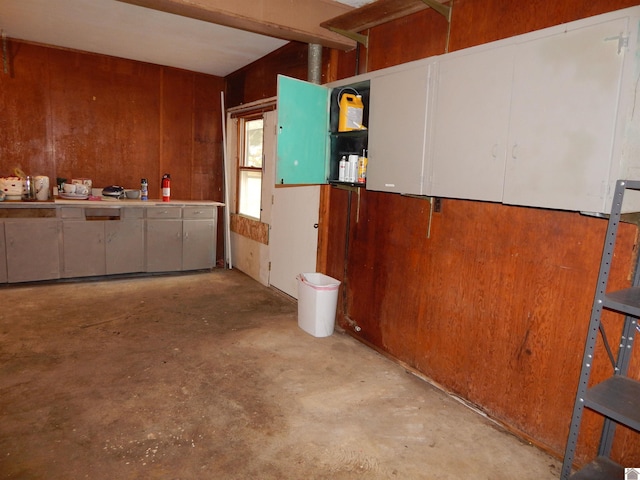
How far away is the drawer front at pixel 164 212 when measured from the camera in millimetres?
5102

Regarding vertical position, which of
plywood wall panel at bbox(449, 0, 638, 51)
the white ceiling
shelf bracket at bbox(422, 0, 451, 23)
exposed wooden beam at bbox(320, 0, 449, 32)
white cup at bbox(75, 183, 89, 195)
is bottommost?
white cup at bbox(75, 183, 89, 195)

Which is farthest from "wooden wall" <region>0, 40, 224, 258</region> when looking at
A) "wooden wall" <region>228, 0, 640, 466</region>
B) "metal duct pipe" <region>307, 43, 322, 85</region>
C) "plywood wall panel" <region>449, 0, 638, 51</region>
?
"plywood wall panel" <region>449, 0, 638, 51</region>

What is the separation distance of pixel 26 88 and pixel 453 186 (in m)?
4.92

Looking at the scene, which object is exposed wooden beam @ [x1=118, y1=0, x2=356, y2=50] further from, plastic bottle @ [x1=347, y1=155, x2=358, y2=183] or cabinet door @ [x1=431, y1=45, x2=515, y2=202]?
cabinet door @ [x1=431, y1=45, x2=515, y2=202]

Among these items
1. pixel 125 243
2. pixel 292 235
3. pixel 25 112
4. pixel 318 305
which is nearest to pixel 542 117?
pixel 318 305

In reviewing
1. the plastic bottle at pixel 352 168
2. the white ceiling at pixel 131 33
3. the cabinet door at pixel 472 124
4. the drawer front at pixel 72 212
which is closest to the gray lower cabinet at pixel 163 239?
the drawer front at pixel 72 212

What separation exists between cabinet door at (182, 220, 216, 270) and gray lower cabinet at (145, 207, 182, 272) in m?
0.07

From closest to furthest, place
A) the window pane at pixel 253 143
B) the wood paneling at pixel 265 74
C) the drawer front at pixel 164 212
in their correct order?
the wood paneling at pixel 265 74, the drawer front at pixel 164 212, the window pane at pixel 253 143

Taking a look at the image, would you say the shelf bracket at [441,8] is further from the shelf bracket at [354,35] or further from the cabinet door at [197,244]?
the cabinet door at [197,244]

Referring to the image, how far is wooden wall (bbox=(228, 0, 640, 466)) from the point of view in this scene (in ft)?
6.73

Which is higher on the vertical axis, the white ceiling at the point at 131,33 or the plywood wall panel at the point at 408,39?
the white ceiling at the point at 131,33

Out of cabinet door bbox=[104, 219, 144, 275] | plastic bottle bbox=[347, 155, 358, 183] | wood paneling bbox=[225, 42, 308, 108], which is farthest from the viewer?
cabinet door bbox=[104, 219, 144, 275]

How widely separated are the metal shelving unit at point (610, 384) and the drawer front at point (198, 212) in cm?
458

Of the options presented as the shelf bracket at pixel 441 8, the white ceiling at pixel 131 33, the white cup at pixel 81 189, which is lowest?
the white cup at pixel 81 189
